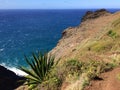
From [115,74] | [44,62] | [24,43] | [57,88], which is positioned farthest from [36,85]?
[24,43]

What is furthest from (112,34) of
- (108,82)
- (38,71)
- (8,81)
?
(108,82)

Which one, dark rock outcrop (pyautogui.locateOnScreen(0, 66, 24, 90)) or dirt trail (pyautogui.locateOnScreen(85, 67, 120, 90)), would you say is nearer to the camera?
dirt trail (pyautogui.locateOnScreen(85, 67, 120, 90))

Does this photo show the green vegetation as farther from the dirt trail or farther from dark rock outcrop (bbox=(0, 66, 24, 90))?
the dirt trail

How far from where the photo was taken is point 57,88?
12758 mm

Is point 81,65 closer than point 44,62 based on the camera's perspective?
Yes

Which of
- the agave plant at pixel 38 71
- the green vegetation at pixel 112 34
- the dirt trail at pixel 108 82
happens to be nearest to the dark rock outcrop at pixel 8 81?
the green vegetation at pixel 112 34

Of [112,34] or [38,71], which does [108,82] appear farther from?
[112,34]

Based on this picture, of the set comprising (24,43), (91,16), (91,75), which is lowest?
(24,43)

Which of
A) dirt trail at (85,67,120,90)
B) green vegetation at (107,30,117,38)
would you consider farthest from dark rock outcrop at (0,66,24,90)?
dirt trail at (85,67,120,90)

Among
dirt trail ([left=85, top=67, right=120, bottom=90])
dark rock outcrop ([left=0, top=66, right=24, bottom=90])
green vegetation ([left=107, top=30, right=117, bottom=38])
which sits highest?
dirt trail ([left=85, top=67, right=120, bottom=90])

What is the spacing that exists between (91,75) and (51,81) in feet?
6.24

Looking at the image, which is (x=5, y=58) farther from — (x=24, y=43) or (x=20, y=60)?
(x=24, y=43)

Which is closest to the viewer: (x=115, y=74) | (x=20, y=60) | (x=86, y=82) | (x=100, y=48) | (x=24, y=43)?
(x=86, y=82)

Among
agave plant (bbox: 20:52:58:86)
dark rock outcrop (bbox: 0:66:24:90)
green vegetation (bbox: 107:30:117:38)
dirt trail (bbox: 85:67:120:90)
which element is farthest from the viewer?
dark rock outcrop (bbox: 0:66:24:90)
